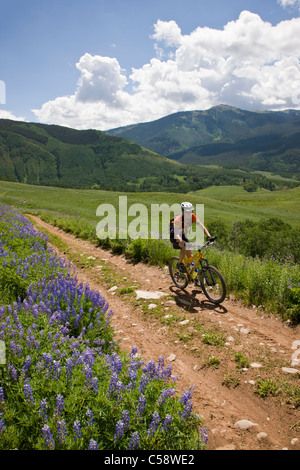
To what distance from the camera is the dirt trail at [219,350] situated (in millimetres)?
3475

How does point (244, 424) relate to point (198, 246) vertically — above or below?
below

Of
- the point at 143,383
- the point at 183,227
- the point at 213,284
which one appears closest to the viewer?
the point at 143,383

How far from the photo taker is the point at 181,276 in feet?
28.2

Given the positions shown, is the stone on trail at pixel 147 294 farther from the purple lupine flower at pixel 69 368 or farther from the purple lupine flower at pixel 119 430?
the purple lupine flower at pixel 119 430

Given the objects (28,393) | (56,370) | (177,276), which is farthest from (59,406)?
(177,276)

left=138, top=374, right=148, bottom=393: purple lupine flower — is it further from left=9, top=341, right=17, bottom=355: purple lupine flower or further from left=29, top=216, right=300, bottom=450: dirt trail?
left=9, top=341, right=17, bottom=355: purple lupine flower

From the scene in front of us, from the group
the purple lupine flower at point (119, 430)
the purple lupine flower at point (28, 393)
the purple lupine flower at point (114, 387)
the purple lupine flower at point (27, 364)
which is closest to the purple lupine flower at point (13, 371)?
the purple lupine flower at point (27, 364)

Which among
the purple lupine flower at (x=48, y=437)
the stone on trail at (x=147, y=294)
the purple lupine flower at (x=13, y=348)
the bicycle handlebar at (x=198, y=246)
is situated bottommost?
the stone on trail at (x=147, y=294)

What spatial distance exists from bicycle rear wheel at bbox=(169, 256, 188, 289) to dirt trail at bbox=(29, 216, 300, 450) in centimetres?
24

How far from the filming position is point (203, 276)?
7793 mm

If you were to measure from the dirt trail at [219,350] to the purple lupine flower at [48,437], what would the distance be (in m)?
1.98

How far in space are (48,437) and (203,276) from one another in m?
5.98

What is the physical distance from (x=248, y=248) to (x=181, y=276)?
35.1 m

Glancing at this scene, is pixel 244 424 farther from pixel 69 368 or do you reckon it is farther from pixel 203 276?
pixel 203 276
